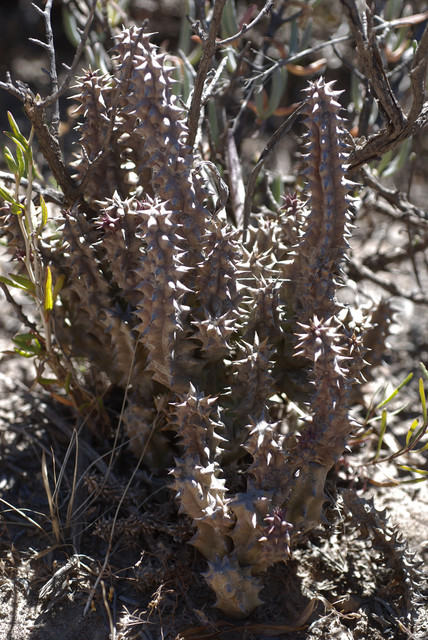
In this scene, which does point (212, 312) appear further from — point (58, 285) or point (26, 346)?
point (26, 346)

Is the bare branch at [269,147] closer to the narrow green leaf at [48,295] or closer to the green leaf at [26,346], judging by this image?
the narrow green leaf at [48,295]

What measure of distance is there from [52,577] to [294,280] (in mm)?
975

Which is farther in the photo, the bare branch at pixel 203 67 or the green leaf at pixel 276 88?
the green leaf at pixel 276 88

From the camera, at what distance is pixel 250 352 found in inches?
62.1

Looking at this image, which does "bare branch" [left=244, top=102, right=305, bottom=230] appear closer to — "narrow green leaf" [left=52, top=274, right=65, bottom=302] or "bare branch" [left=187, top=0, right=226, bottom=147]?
"bare branch" [left=187, top=0, right=226, bottom=147]

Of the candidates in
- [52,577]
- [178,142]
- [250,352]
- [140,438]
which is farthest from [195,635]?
[178,142]

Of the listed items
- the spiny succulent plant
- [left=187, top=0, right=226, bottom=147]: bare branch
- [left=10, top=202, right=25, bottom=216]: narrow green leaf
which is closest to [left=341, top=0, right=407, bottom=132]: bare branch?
the spiny succulent plant

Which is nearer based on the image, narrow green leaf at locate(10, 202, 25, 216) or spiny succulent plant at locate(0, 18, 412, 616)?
spiny succulent plant at locate(0, 18, 412, 616)

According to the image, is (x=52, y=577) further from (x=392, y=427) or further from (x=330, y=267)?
(x=392, y=427)

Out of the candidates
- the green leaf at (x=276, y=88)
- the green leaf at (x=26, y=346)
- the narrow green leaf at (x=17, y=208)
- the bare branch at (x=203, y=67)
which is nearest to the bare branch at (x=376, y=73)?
the bare branch at (x=203, y=67)

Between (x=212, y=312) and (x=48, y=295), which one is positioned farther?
(x=48, y=295)

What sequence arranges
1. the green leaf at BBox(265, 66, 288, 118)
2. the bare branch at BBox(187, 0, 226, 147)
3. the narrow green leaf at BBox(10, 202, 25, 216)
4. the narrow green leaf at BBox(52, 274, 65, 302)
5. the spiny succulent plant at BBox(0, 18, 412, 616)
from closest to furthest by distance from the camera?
the spiny succulent plant at BBox(0, 18, 412, 616) → the bare branch at BBox(187, 0, 226, 147) → the narrow green leaf at BBox(10, 202, 25, 216) → the narrow green leaf at BBox(52, 274, 65, 302) → the green leaf at BBox(265, 66, 288, 118)

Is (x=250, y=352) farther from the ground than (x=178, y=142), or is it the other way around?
(x=178, y=142)

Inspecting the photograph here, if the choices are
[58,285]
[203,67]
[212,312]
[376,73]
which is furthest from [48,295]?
[376,73]
